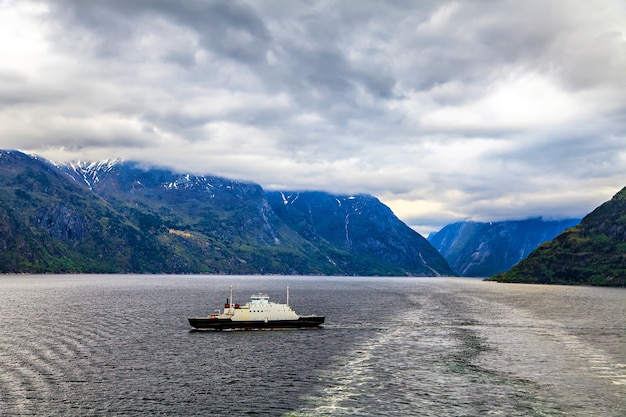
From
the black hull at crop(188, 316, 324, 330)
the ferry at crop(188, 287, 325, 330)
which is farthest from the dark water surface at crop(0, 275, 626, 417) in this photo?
the ferry at crop(188, 287, 325, 330)

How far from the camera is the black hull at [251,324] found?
473 ft

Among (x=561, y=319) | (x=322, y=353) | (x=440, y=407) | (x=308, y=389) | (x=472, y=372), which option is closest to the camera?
(x=440, y=407)

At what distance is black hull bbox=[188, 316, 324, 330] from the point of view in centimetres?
14412

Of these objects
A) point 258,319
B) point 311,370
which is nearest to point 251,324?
point 258,319

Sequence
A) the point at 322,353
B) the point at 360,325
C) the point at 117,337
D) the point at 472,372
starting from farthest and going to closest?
1. the point at 360,325
2. the point at 117,337
3. the point at 322,353
4. the point at 472,372

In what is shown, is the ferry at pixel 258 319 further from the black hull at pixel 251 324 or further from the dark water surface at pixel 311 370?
the dark water surface at pixel 311 370

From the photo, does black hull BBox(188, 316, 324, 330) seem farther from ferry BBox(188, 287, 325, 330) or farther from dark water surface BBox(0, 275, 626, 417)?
dark water surface BBox(0, 275, 626, 417)

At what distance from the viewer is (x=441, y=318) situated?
182m

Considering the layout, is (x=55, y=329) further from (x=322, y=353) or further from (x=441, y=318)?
(x=441, y=318)

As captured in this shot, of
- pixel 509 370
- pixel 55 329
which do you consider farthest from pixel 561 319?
pixel 55 329

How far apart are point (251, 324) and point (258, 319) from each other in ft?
9.92

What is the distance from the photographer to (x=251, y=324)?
148 meters

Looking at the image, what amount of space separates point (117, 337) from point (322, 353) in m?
53.3

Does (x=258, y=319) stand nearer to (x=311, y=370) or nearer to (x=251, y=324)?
(x=251, y=324)
